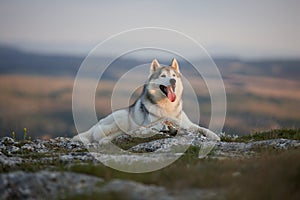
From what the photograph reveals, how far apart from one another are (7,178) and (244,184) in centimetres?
672

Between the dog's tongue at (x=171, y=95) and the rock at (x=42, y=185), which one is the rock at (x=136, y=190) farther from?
the dog's tongue at (x=171, y=95)

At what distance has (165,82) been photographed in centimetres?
2731

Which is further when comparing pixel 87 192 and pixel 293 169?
pixel 293 169

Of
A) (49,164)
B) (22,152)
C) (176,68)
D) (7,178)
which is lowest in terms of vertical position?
(22,152)

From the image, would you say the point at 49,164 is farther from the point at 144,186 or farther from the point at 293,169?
the point at 293,169

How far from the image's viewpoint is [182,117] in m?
29.3

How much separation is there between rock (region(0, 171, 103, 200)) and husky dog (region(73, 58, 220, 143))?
14.8 metres

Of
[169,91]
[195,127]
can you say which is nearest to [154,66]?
[169,91]

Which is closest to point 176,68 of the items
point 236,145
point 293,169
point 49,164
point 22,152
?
point 236,145

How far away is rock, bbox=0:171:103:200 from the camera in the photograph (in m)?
12.6

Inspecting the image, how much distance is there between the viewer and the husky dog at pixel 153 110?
2762 centimetres

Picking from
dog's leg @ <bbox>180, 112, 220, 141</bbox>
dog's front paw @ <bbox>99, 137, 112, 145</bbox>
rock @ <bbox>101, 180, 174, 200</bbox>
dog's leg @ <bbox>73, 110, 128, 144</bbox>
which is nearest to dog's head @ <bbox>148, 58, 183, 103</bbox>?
dog's leg @ <bbox>180, 112, 220, 141</bbox>

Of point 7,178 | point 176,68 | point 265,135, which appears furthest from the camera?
point 265,135

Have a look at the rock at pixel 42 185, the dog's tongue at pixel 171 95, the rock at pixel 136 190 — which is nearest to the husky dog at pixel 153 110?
the dog's tongue at pixel 171 95
